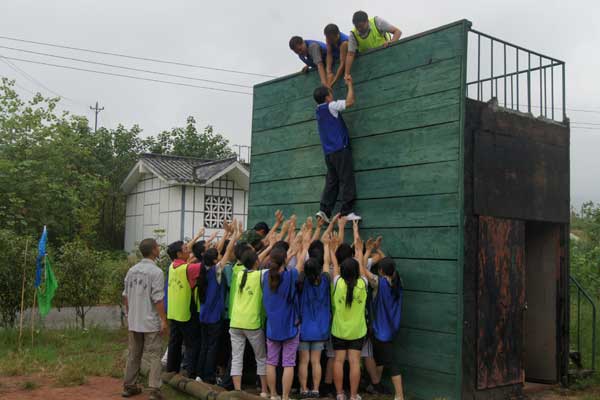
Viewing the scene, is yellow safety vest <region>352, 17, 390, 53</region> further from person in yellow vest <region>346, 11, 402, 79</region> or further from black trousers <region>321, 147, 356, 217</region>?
black trousers <region>321, 147, 356, 217</region>

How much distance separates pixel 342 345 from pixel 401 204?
176cm

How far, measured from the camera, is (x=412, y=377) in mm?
6691

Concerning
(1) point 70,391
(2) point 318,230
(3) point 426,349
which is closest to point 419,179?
(2) point 318,230

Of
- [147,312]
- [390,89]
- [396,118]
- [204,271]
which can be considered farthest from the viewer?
[390,89]

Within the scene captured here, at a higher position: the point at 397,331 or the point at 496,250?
the point at 496,250

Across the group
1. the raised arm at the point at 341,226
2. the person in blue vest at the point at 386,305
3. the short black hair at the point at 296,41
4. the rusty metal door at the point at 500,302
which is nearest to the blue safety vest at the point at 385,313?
the person in blue vest at the point at 386,305

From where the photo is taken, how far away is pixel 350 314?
629 cm

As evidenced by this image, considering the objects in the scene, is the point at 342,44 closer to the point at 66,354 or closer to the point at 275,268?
the point at 275,268

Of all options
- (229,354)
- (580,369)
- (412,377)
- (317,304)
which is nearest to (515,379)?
(412,377)

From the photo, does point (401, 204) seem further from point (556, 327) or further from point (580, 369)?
point (580, 369)

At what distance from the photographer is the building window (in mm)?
21062

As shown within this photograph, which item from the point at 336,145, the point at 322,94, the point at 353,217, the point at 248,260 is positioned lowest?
the point at 248,260

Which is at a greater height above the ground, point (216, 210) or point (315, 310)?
point (216, 210)

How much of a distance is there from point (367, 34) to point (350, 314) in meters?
3.48
